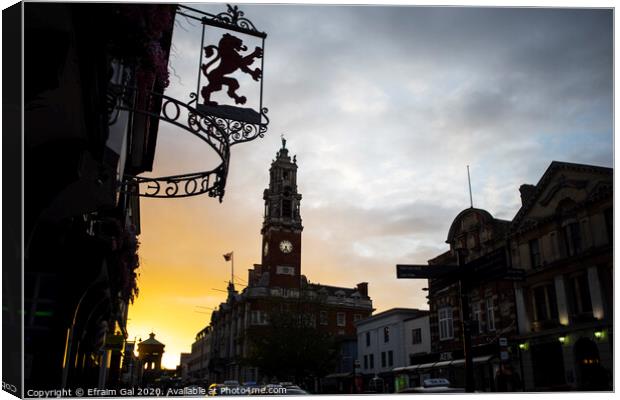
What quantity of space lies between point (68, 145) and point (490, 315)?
29875mm

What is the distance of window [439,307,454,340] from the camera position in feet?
114

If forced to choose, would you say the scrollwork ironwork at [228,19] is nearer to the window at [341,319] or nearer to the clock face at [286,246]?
the clock face at [286,246]

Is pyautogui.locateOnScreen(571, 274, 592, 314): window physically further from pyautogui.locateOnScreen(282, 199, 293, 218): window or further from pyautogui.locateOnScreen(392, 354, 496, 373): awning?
pyautogui.locateOnScreen(282, 199, 293, 218): window

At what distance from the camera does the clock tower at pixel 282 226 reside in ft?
265

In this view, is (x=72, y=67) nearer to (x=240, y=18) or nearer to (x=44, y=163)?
(x=44, y=163)

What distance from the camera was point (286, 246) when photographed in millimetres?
82125

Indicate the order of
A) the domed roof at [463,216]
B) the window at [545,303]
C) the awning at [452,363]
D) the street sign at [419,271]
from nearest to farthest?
the street sign at [419,271] → the window at [545,303] → the awning at [452,363] → the domed roof at [463,216]

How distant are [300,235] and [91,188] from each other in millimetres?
77579

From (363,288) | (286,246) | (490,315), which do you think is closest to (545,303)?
(490,315)

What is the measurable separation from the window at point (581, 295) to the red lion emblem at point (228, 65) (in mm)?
20930

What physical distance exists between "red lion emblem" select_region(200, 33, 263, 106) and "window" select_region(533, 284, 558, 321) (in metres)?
22.9

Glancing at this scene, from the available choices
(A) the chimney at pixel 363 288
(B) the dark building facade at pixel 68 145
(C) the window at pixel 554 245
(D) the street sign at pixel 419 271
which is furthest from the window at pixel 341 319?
(B) the dark building facade at pixel 68 145

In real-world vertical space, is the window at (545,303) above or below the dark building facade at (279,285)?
below

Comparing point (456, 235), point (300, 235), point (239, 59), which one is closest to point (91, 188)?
point (239, 59)
